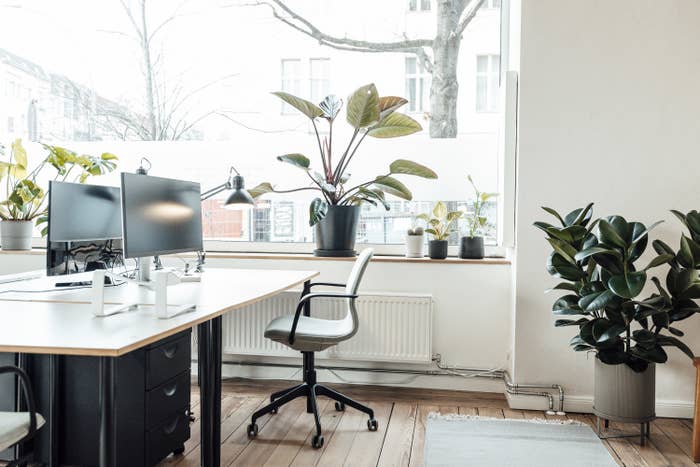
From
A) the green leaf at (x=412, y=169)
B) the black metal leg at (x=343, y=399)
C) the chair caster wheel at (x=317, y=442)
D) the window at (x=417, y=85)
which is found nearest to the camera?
the chair caster wheel at (x=317, y=442)

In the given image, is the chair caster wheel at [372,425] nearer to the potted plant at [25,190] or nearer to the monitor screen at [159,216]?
the monitor screen at [159,216]

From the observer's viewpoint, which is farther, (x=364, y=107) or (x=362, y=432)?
(x=364, y=107)

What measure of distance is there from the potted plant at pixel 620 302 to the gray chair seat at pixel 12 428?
2.24m

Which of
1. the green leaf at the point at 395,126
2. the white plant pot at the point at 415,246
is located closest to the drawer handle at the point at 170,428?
the white plant pot at the point at 415,246

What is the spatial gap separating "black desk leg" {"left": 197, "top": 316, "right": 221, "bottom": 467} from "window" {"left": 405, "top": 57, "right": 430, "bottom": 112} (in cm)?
230

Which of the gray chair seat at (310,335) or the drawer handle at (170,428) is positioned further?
the gray chair seat at (310,335)

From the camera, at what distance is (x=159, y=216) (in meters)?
2.66

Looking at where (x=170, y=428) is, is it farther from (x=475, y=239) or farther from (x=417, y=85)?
(x=417, y=85)

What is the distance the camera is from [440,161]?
145 inches

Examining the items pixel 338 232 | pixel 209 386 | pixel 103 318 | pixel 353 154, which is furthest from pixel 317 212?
pixel 103 318

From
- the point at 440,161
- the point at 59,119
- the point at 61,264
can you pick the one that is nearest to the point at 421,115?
the point at 440,161

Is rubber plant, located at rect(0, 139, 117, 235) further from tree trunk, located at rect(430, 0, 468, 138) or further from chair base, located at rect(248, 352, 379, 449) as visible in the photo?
tree trunk, located at rect(430, 0, 468, 138)

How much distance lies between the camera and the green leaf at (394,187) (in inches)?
133

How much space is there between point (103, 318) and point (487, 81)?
2.87 meters
